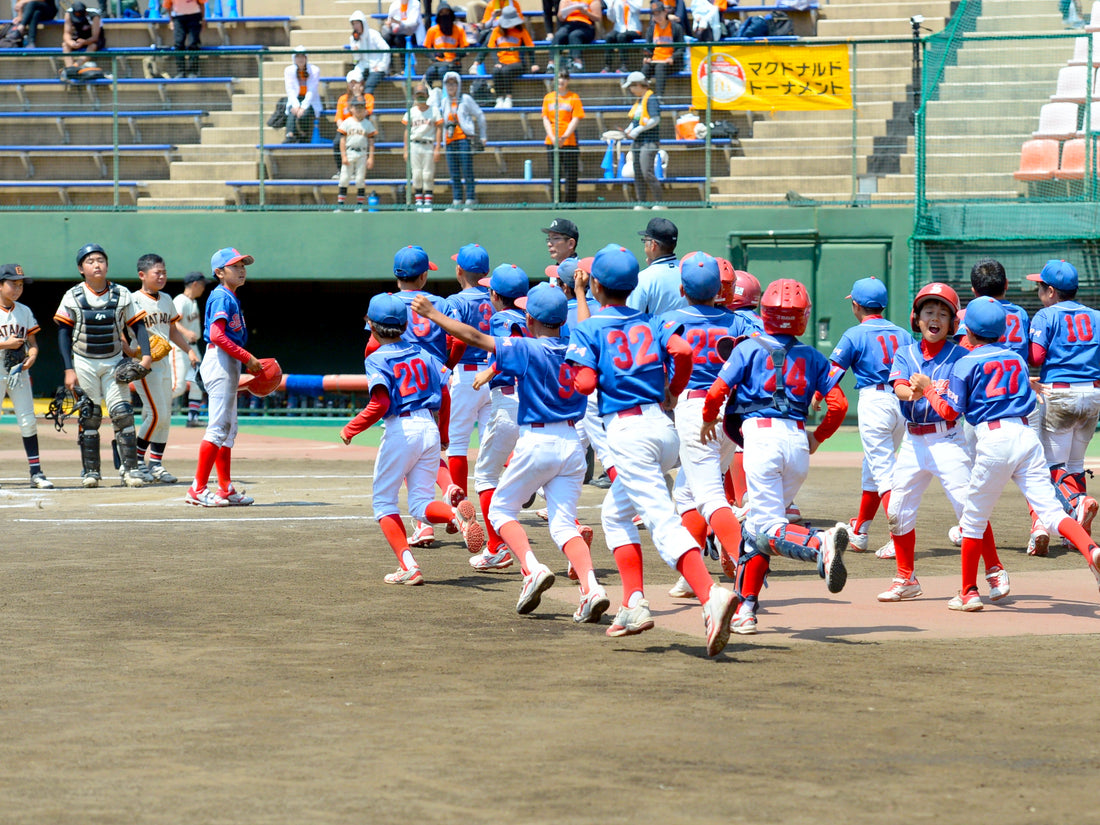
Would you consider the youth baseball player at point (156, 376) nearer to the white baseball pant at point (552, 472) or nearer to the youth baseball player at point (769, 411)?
the white baseball pant at point (552, 472)

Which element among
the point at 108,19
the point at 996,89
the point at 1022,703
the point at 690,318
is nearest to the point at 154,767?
the point at 1022,703

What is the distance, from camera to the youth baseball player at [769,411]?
6.85 m

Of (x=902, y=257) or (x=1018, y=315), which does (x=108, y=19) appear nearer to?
(x=902, y=257)

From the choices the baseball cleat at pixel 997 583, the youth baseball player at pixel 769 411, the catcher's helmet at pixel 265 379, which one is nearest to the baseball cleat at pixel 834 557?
the youth baseball player at pixel 769 411

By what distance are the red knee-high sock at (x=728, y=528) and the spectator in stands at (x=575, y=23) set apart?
15.0m

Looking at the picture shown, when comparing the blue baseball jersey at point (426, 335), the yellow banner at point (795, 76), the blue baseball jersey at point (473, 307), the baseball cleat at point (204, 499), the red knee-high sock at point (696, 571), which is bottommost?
the baseball cleat at point (204, 499)

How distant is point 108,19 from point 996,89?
15317 mm

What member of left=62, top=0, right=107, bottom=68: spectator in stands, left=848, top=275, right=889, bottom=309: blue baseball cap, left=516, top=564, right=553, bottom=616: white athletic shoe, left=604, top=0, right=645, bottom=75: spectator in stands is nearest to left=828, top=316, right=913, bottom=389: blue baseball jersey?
left=848, top=275, right=889, bottom=309: blue baseball cap

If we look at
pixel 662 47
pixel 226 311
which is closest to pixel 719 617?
pixel 226 311

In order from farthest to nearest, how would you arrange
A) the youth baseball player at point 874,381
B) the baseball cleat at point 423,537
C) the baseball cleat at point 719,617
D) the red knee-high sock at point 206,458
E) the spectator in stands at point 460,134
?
1. the spectator in stands at point 460,134
2. the red knee-high sock at point 206,458
3. the baseball cleat at point 423,537
4. the youth baseball player at point 874,381
5. the baseball cleat at point 719,617

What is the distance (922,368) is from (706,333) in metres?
1.29

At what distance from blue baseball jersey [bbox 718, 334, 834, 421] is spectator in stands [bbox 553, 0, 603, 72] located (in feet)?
48.8

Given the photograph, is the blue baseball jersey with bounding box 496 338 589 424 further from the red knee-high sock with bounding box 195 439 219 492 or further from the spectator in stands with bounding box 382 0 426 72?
the spectator in stands with bounding box 382 0 426 72

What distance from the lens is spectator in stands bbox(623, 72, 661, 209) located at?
18969mm
